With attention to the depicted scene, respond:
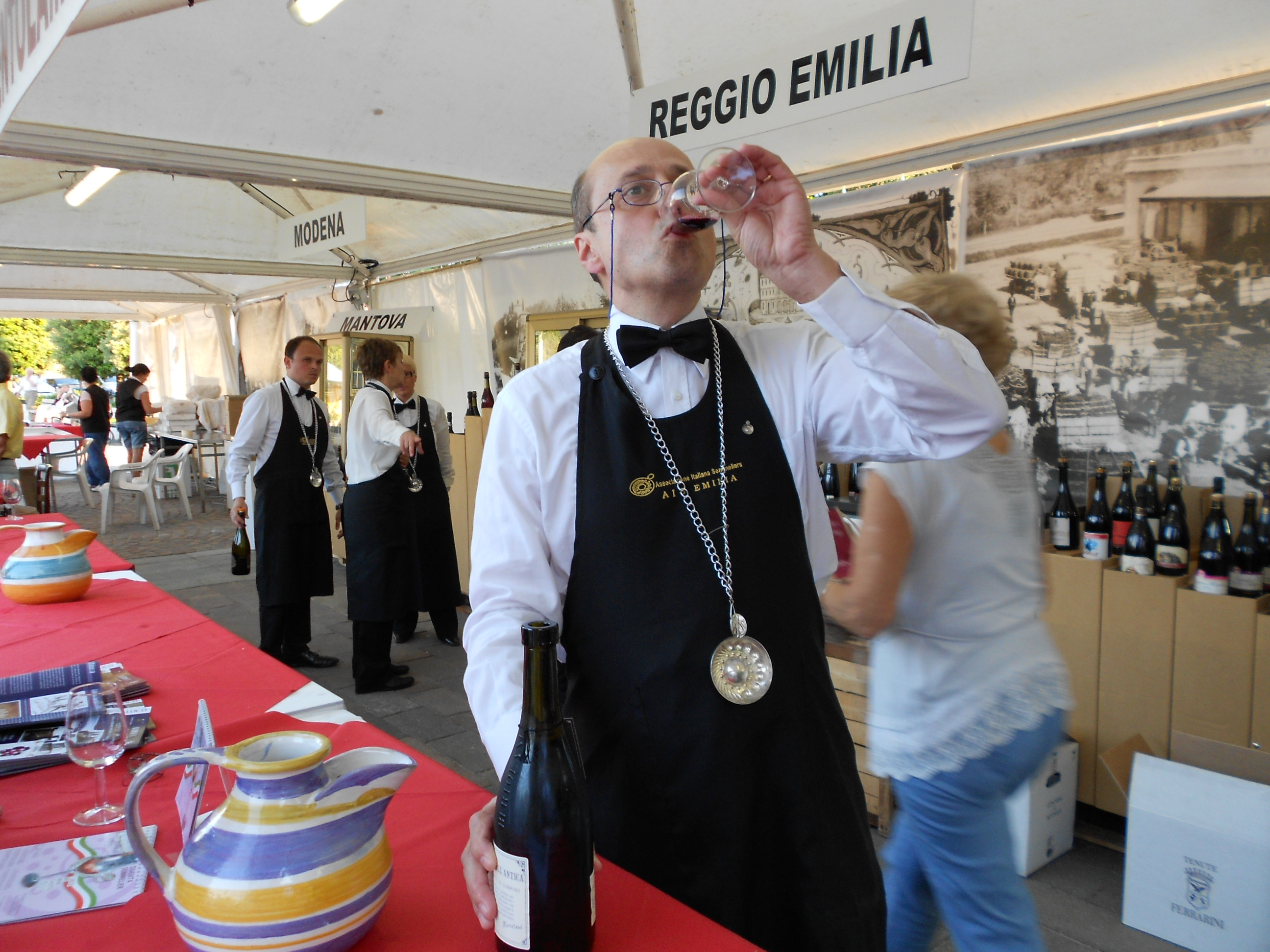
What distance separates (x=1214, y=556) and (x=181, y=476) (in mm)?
10286

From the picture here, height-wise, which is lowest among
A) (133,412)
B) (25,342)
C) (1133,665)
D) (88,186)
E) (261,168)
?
(1133,665)

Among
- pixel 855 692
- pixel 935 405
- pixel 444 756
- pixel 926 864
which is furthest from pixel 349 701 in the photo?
pixel 935 405

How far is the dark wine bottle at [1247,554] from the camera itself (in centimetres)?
240

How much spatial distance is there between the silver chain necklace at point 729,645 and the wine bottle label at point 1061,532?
2256 millimetres

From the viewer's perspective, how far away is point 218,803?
1.15 metres

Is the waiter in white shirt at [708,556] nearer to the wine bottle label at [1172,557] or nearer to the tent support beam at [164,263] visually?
the wine bottle label at [1172,557]

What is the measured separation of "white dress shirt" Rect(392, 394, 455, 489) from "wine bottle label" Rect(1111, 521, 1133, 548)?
3318mm

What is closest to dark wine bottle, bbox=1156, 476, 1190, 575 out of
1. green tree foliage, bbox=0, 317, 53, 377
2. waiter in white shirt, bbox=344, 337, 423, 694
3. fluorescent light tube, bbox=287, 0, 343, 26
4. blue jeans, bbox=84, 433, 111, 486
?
waiter in white shirt, bbox=344, 337, 423, 694

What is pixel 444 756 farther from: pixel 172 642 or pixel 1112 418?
pixel 1112 418

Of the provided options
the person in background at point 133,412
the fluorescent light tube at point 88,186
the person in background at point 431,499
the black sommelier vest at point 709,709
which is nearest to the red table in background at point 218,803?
the black sommelier vest at point 709,709

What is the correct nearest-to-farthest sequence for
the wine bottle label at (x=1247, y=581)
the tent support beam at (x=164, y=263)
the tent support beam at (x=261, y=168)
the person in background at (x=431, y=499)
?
1. the wine bottle label at (x=1247, y=581)
2. the tent support beam at (x=261, y=168)
3. the person in background at (x=431, y=499)
4. the tent support beam at (x=164, y=263)

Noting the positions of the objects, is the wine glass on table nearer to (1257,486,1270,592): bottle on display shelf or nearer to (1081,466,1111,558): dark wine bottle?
(1081,466,1111,558): dark wine bottle

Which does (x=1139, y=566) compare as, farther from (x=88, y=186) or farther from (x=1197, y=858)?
(x=88, y=186)

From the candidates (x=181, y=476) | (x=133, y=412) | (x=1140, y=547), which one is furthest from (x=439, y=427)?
(x=133, y=412)
